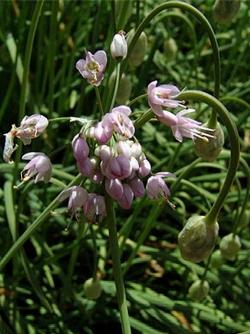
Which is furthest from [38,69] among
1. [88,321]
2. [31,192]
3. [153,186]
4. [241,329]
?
[153,186]

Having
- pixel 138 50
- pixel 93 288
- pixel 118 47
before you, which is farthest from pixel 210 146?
pixel 93 288

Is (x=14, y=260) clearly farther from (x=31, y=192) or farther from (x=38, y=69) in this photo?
(x=38, y=69)

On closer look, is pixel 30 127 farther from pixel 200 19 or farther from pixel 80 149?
pixel 200 19

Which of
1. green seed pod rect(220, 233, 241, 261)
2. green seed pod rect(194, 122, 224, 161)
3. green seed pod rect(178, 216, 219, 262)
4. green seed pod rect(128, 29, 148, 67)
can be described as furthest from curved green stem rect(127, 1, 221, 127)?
green seed pod rect(220, 233, 241, 261)

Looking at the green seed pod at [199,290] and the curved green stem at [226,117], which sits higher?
the curved green stem at [226,117]

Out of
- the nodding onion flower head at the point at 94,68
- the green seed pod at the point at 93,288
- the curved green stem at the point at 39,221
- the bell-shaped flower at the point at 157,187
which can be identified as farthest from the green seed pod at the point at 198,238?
the green seed pod at the point at 93,288

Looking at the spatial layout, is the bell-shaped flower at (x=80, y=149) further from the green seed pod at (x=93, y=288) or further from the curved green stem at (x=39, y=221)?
the green seed pod at (x=93, y=288)

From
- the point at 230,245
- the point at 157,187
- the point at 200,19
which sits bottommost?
the point at 230,245

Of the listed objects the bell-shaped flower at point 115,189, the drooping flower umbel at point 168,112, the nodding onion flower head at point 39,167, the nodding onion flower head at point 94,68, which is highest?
the nodding onion flower head at point 94,68
